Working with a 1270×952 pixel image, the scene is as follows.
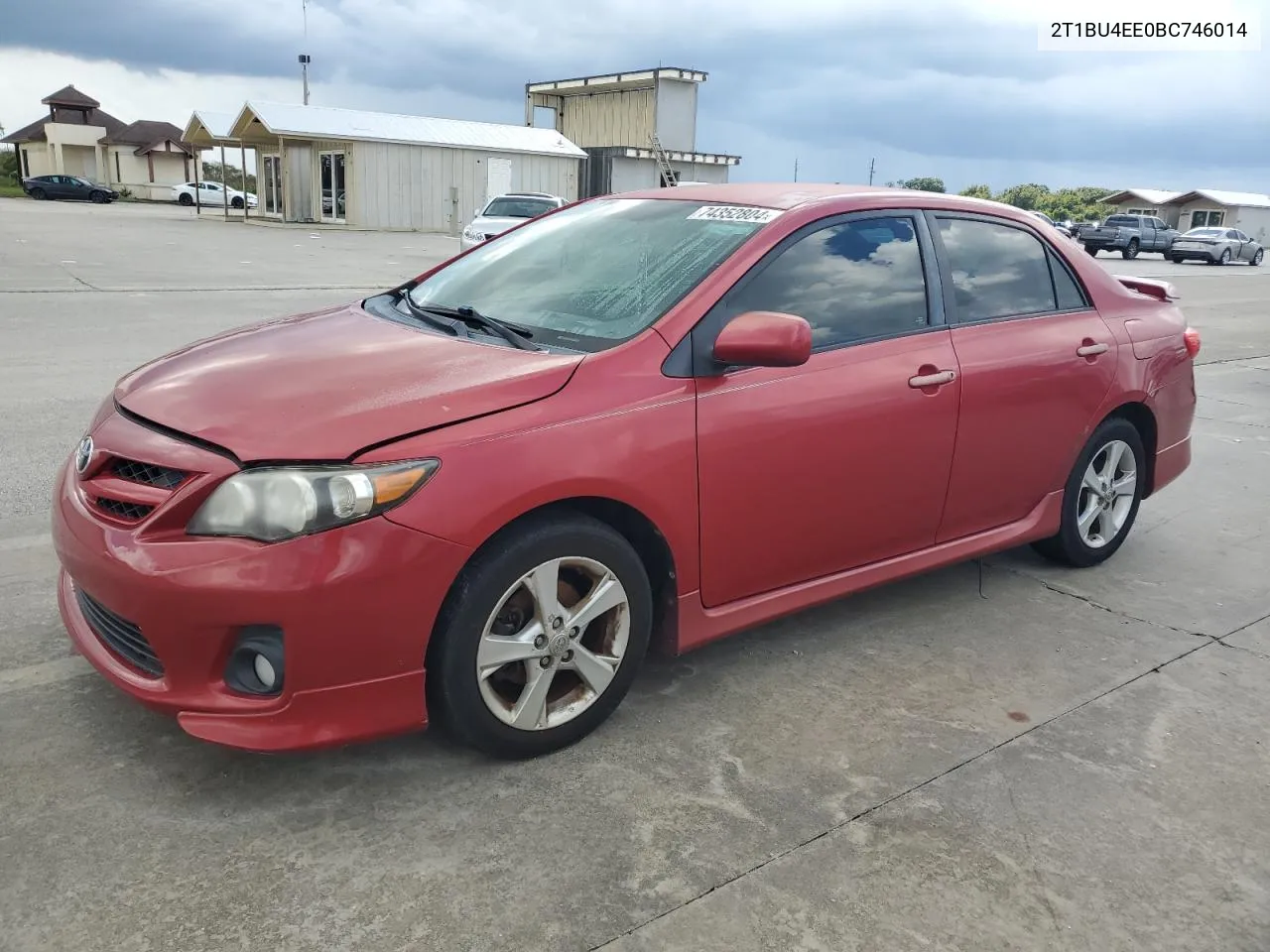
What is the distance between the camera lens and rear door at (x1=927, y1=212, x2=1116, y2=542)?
12.7 ft

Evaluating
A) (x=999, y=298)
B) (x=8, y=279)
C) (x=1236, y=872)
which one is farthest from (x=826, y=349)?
(x=8, y=279)

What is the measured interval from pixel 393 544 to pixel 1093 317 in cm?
323

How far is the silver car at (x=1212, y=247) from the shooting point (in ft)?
123

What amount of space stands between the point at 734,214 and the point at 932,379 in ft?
2.90

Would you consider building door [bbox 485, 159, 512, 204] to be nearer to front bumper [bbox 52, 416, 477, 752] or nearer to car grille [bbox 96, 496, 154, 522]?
car grille [bbox 96, 496, 154, 522]

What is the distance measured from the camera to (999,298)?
4.07 m

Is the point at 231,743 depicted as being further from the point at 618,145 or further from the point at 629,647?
the point at 618,145

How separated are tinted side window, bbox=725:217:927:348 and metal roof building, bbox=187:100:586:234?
101 feet

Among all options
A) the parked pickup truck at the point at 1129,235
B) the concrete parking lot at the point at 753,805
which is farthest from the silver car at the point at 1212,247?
the concrete parking lot at the point at 753,805

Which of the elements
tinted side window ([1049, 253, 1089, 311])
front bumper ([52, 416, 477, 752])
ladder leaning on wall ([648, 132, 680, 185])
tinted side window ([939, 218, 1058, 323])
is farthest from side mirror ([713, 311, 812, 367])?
ladder leaning on wall ([648, 132, 680, 185])

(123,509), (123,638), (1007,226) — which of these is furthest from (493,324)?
(1007,226)

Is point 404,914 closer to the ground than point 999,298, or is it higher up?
closer to the ground

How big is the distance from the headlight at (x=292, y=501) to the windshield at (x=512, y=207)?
21.0 metres

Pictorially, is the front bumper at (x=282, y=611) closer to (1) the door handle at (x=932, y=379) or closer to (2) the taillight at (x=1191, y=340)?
(1) the door handle at (x=932, y=379)
